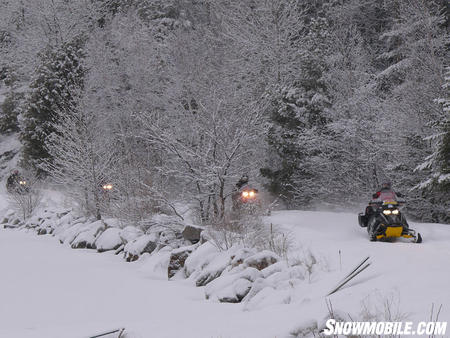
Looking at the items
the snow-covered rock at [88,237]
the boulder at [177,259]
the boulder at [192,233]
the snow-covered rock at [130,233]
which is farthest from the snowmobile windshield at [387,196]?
the snow-covered rock at [88,237]

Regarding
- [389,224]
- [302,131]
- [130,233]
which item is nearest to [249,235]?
[389,224]

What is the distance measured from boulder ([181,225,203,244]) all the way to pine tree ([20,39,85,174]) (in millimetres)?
21234

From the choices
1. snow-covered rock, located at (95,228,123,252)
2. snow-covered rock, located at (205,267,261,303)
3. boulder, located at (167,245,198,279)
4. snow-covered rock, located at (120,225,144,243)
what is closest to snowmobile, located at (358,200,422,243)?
snow-covered rock, located at (205,267,261,303)

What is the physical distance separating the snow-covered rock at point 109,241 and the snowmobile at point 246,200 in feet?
15.3

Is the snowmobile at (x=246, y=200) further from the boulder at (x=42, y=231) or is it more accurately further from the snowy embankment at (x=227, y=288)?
the boulder at (x=42, y=231)

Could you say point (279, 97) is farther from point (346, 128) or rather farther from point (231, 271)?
point (231, 271)

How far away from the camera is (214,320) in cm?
607

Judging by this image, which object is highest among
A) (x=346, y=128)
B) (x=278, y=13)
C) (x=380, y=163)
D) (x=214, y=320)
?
(x=278, y=13)

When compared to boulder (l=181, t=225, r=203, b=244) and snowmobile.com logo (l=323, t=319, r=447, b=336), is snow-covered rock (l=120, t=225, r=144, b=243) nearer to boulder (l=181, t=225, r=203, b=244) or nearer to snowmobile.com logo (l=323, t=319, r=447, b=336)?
boulder (l=181, t=225, r=203, b=244)

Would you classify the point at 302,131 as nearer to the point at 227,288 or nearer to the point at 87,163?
the point at 87,163

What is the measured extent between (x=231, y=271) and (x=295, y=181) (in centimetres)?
1308

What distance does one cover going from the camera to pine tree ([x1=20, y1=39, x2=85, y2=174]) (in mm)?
31078

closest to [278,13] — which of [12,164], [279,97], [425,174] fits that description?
[279,97]

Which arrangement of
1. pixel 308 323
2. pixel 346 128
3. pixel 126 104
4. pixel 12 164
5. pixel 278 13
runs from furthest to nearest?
pixel 12 164
pixel 126 104
pixel 278 13
pixel 346 128
pixel 308 323
